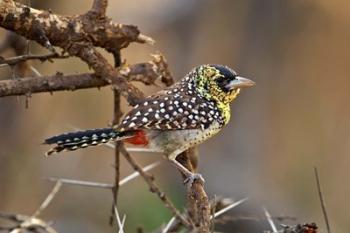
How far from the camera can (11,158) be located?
6828 millimetres

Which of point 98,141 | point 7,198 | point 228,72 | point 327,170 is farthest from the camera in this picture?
point 327,170

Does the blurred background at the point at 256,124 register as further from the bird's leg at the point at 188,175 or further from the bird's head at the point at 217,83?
the bird's leg at the point at 188,175

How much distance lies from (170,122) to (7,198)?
3548 millimetres

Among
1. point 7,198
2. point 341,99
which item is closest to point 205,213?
point 7,198

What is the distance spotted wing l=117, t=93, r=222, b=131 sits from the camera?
→ 3494 mm

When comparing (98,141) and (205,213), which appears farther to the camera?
(98,141)

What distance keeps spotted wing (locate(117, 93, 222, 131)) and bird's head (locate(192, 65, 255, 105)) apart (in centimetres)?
13

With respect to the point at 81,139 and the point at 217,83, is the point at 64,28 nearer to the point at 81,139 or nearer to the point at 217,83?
the point at 81,139

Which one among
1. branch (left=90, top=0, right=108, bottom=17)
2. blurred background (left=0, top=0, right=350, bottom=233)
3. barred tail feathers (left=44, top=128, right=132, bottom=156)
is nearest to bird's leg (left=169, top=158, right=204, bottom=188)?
barred tail feathers (left=44, top=128, right=132, bottom=156)

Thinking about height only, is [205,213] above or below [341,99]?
above

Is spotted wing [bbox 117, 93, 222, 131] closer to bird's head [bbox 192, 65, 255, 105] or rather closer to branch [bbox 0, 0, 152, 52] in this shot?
bird's head [bbox 192, 65, 255, 105]

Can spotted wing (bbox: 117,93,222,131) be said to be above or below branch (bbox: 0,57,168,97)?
below

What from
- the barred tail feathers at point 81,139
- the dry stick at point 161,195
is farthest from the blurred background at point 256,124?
the barred tail feathers at point 81,139

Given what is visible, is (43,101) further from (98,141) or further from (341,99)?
(98,141)
